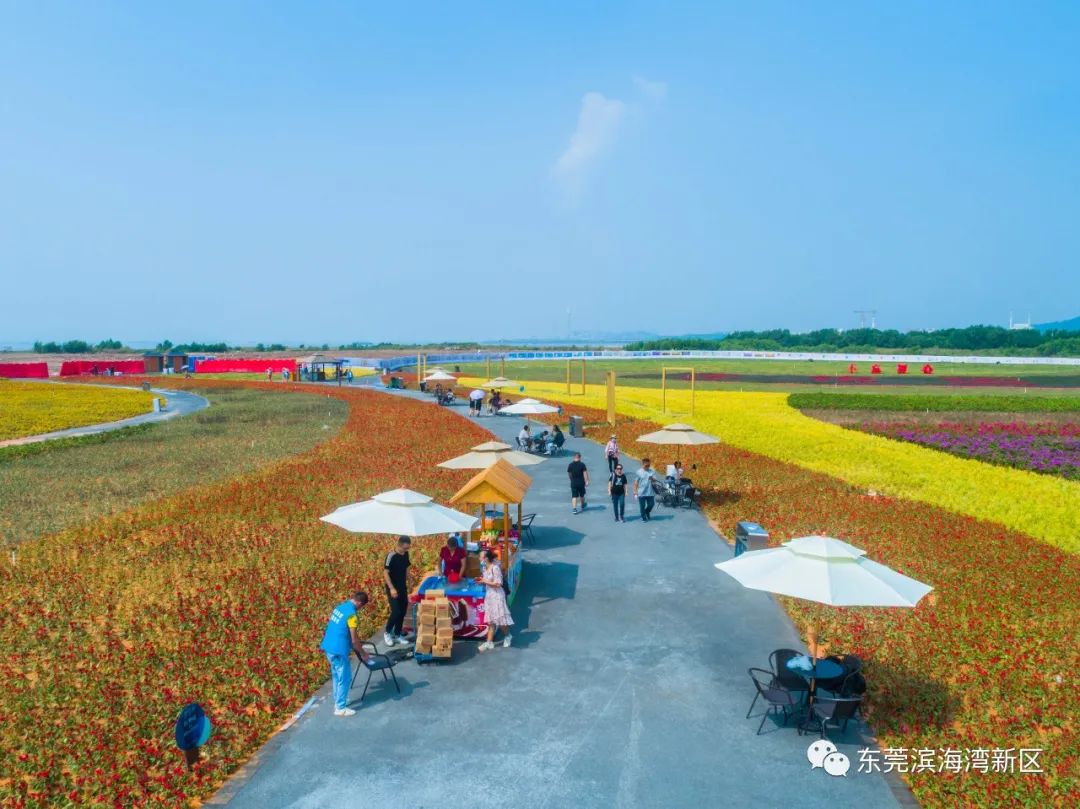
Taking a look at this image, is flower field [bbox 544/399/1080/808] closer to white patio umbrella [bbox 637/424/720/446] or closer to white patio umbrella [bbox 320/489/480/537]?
white patio umbrella [bbox 637/424/720/446]

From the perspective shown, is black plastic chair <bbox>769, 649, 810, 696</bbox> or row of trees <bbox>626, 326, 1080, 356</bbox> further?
row of trees <bbox>626, 326, 1080, 356</bbox>

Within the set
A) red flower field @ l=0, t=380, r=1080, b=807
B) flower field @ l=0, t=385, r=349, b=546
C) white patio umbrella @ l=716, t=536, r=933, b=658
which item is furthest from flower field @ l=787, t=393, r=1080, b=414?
white patio umbrella @ l=716, t=536, r=933, b=658

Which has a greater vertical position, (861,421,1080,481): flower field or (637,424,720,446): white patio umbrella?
(637,424,720,446): white patio umbrella

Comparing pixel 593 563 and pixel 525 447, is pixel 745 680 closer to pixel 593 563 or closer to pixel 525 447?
pixel 593 563

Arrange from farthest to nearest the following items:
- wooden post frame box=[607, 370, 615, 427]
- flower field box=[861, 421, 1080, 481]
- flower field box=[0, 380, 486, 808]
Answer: wooden post frame box=[607, 370, 615, 427]
flower field box=[861, 421, 1080, 481]
flower field box=[0, 380, 486, 808]

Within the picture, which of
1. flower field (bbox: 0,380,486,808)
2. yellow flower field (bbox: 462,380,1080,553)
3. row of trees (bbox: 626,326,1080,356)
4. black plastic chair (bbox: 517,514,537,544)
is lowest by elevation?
flower field (bbox: 0,380,486,808)

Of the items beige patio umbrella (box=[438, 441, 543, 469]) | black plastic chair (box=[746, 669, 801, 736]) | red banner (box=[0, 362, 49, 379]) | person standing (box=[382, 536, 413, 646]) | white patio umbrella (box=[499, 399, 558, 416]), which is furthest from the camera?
red banner (box=[0, 362, 49, 379])

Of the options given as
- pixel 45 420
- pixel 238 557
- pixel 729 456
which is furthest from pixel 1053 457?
pixel 45 420

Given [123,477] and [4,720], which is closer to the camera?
[4,720]
